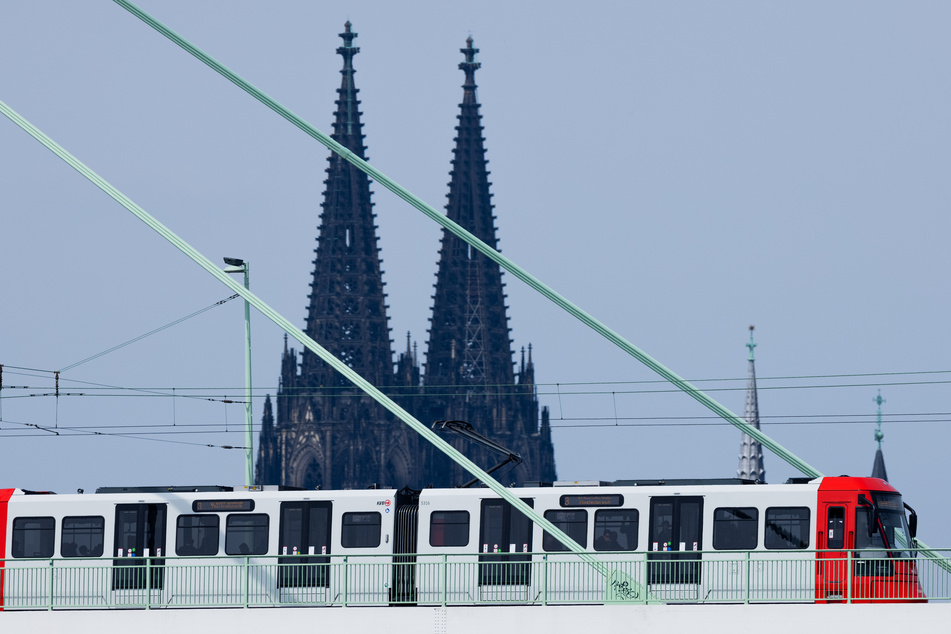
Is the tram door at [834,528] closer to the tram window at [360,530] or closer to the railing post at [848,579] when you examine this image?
the railing post at [848,579]

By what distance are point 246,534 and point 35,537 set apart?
Result: 4.65 metres

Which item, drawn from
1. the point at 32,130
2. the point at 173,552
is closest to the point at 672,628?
the point at 173,552

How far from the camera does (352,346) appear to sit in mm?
197125

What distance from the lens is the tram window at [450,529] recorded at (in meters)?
39.2

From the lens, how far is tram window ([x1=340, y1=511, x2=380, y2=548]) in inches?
1554

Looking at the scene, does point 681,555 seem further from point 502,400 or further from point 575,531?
point 502,400

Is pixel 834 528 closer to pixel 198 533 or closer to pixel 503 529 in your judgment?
pixel 503 529

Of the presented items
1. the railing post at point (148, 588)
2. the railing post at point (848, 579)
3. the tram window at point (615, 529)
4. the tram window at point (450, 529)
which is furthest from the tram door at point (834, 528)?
the railing post at point (148, 588)

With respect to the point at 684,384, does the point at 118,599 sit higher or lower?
lower

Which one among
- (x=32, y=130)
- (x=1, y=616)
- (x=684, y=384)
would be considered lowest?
(x=1, y=616)

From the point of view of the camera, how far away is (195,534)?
132ft

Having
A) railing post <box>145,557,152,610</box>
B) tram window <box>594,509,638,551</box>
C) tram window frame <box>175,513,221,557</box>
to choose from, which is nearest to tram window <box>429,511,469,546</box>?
tram window <box>594,509,638,551</box>

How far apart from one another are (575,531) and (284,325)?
24.0 ft

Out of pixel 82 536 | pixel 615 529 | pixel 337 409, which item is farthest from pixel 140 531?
pixel 337 409
